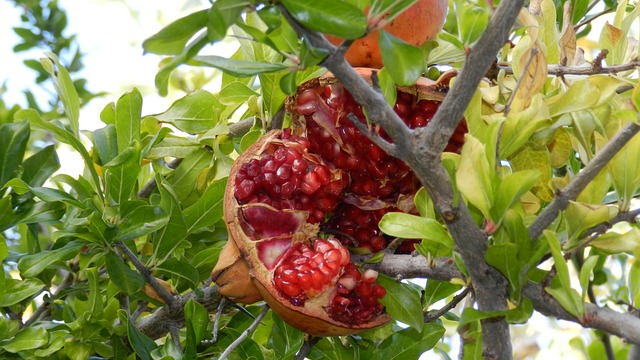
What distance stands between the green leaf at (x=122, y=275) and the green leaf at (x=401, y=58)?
0.49m

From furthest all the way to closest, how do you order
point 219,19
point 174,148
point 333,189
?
1. point 174,148
2. point 333,189
3. point 219,19

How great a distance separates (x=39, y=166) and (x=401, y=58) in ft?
2.30

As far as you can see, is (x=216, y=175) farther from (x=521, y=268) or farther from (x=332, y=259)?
(x=521, y=268)

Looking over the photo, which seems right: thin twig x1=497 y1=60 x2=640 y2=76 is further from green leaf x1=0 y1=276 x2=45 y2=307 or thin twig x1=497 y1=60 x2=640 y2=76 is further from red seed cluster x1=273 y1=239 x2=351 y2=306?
green leaf x1=0 y1=276 x2=45 y2=307

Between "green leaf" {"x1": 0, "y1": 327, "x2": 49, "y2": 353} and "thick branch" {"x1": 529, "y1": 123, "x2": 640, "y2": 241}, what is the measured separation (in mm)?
665

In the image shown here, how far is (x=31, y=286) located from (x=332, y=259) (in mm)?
489

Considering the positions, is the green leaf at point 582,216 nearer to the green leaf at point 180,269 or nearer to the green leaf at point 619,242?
the green leaf at point 619,242

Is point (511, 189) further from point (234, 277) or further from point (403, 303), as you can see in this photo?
point (234, 277)

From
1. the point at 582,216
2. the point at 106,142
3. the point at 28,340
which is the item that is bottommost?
the point at 28,340

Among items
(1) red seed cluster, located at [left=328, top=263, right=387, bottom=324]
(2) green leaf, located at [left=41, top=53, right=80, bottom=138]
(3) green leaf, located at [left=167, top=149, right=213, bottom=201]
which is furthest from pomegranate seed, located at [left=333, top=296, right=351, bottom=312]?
(2) green leaf, located at [left=41, top=53, right=80, bottom=138]

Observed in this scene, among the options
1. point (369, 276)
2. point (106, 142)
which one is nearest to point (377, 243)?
point (369, 276)

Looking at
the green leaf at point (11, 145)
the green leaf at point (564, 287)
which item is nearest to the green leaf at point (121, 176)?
the green leaf at point (11, 145)

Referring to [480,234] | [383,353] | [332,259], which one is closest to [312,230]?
[332,259]

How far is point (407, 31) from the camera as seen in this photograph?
0.95 meters
